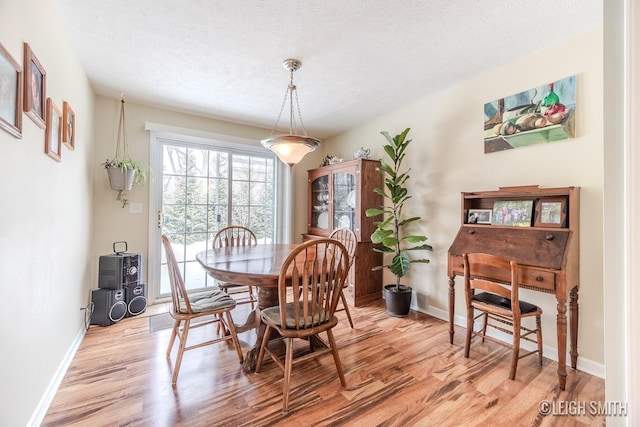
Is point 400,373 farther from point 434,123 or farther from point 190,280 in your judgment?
point 190,280

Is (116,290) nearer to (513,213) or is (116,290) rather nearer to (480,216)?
(480,216)

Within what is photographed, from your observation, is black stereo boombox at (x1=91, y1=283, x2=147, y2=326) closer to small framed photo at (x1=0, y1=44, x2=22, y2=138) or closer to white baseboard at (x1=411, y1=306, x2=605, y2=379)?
small framed photo at (x1=0, y1=44, x2=22, y2=138)

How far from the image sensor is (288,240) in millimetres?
4160

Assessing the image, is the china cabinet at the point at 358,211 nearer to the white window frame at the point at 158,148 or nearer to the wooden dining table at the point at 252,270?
the wooden dining table at the point at 252,270

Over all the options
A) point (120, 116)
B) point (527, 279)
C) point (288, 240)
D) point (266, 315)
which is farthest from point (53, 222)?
point (527, 279)

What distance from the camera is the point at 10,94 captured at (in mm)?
1083

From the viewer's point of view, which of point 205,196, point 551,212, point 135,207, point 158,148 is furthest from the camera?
point 205,196

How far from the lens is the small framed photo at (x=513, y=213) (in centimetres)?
207

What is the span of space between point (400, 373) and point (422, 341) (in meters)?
0.57

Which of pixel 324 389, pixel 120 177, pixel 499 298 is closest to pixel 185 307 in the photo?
pixel 324 389

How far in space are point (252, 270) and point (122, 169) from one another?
2.08 meters

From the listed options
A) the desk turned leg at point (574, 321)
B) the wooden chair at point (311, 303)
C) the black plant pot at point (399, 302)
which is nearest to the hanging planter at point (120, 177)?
the wooden chair at point (311, 303)

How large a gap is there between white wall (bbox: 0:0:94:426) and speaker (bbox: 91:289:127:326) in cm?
32

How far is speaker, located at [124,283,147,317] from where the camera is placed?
275 centimetres
